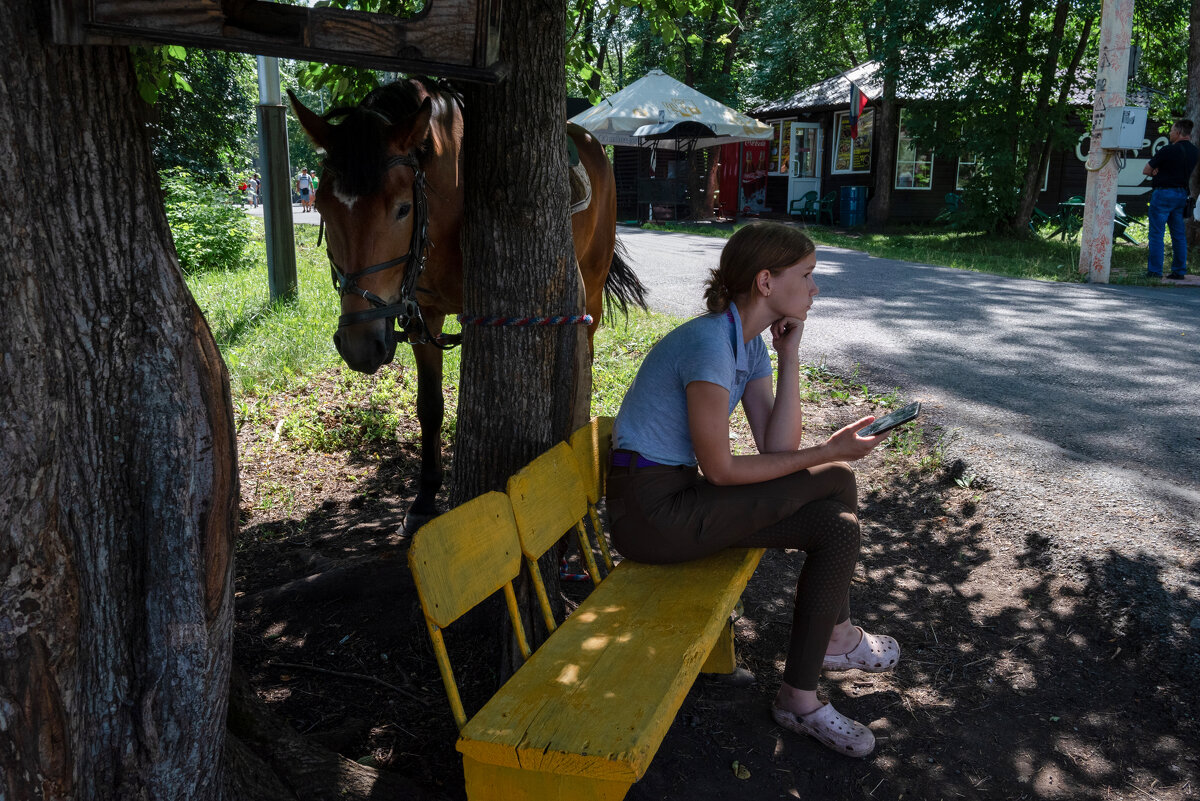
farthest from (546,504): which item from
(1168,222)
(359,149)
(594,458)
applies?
(1168,222)

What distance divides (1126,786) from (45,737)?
9.47 ft

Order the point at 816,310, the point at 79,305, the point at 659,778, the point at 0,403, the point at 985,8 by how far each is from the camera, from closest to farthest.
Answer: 1. the point at 0,403
2. the point at 79,305
3. the point at 659,778
4. the point at 816,310
5. the point at 985,8

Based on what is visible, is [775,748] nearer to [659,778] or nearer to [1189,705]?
[659,778]

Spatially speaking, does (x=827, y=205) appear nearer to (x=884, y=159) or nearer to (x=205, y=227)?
(x=884, y=159)

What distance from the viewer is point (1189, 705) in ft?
9.84

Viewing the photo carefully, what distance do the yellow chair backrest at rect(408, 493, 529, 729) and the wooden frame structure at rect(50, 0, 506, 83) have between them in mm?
1075

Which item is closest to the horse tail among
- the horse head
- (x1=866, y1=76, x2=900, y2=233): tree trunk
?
the horse head

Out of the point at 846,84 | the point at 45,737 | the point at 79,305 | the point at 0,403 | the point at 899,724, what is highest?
the point at 846,84

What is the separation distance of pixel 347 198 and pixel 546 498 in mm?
1244

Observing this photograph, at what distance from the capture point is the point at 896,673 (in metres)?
3.32

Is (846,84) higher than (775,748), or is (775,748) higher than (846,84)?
(846,84)

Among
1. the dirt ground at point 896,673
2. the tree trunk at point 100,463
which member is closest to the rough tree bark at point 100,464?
the tree trunk at point 100,463

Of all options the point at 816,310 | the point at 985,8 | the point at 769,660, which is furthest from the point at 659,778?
the point at 985,8

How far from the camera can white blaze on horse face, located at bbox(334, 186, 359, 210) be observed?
9.90 feet
